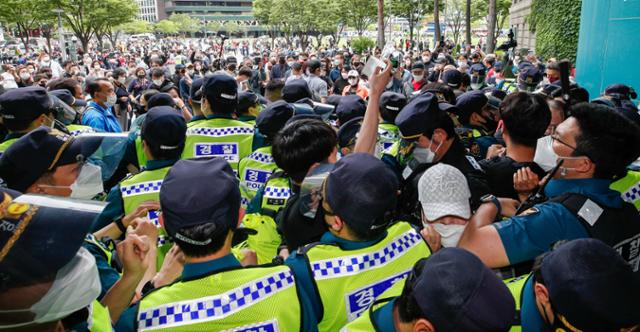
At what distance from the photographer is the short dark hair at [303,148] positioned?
296 cm

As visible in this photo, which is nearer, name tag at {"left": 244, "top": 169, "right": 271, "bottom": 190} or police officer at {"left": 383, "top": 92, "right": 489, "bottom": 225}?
police officer at {"left": 383, "top": 92, "right": 489, "bottom": 225}

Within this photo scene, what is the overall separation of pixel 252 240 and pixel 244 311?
1197mm

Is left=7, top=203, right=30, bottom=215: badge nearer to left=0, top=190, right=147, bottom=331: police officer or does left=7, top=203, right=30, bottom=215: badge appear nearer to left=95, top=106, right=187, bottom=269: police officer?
left=0, top=190, right=147, bottom=331: police officer

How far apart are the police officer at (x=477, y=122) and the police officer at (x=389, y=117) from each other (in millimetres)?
604

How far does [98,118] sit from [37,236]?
17.0 feet

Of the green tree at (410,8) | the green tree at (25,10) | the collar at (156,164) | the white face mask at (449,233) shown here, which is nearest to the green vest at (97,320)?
the white face mask at (449,233)

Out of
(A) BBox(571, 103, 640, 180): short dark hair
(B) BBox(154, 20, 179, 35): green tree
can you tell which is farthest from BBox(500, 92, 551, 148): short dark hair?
(B) BBox(154, 20, 179, 35): green tree

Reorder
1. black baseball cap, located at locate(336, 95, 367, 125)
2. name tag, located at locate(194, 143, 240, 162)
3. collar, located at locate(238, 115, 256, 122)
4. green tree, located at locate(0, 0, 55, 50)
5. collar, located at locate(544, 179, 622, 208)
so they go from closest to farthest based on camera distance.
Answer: collar, located at locate(544, 179, 622, 208) < name tag, located at locate(194, 143, 240, 162) < black baseball cap, located at locate(336, 95, 367, 125) < collar, located at locate(238, 115, 256, 122) < green tree, located at locate(0, 0, 55, 50)

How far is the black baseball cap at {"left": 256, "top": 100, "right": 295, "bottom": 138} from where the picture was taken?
4.20 m

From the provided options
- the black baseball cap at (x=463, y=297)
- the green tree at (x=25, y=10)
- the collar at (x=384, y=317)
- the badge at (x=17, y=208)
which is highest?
the green tree at (x=25, y=10)

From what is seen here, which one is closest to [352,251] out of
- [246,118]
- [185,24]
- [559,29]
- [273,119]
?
[273,119]

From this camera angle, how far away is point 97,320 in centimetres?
169

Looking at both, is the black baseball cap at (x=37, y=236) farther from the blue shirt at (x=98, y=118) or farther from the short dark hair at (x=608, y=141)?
the blue shirt at (x=98, y=118)

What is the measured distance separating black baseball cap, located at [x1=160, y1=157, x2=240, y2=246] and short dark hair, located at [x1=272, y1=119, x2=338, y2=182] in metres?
→ 0.95
